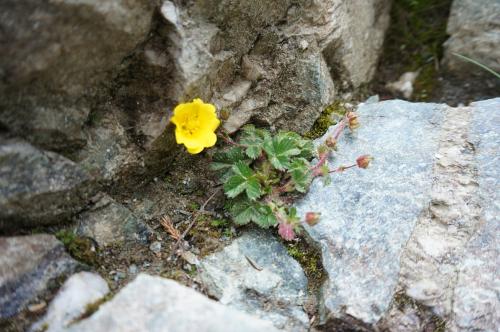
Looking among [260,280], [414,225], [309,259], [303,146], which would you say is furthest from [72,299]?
Answer: [414,225]

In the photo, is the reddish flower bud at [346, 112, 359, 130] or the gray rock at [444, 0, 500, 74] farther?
the gray rock at [444, 0, 500, 74]

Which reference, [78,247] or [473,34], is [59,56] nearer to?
[78,247]

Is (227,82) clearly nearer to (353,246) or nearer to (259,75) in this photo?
(259,75)

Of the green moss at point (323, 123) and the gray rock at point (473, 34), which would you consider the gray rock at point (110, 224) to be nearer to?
the green moss at point (323, 123)

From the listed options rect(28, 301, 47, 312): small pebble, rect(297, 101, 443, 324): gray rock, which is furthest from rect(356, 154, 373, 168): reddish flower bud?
rect(28, 301, 47, 312): small pebble

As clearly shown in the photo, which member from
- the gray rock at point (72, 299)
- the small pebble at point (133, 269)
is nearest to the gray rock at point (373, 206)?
the small pebble at point (133, 269)

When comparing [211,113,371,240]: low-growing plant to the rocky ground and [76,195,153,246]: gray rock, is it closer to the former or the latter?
the rocky ground
